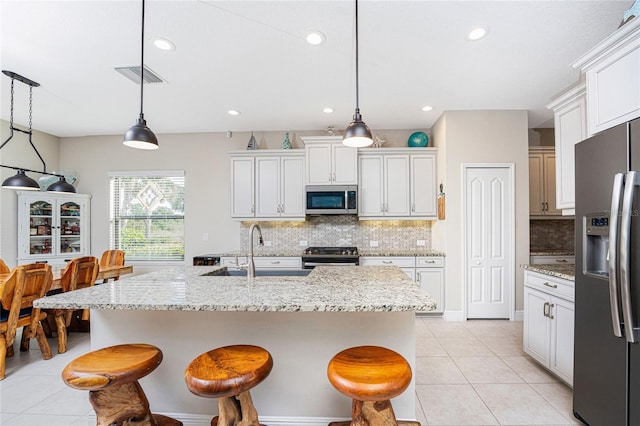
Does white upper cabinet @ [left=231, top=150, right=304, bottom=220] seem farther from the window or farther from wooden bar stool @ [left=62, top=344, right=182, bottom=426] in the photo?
wooden bar stool @ [left=62, top=344, right=182, bottom=426]

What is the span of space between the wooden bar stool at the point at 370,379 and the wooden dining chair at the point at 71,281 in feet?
10.4

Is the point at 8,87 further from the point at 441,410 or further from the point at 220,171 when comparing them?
the point at 441,410

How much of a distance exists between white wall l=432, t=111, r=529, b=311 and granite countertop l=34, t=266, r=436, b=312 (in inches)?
88.2

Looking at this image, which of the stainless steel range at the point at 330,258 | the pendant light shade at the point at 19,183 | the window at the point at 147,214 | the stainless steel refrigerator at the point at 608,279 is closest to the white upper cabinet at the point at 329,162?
the stainless steel range at the point at 330,258

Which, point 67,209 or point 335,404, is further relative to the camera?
point 67,209

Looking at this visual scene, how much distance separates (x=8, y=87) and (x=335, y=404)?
180 inches

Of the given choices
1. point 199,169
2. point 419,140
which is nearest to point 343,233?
point 419,140

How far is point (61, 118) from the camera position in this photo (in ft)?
13.6

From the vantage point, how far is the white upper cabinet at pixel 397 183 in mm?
4301

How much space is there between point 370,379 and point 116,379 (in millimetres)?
1165

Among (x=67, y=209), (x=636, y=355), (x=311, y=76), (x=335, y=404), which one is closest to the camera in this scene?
(x=636, y=355)

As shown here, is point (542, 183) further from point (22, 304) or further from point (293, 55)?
point (22, 304)

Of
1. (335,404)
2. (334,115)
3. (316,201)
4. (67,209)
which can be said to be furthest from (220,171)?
(335,404)

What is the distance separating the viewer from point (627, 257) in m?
1.37
